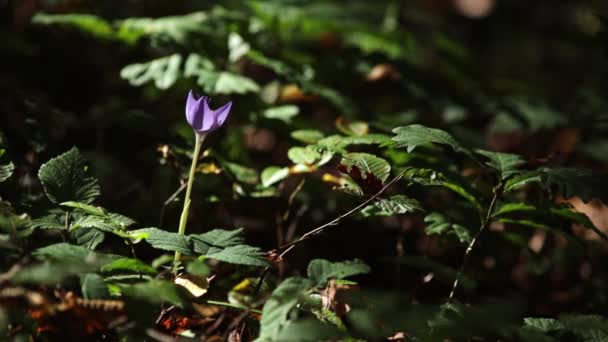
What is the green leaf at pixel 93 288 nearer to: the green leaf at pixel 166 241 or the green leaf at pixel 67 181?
the green leaf at pixel 166 241

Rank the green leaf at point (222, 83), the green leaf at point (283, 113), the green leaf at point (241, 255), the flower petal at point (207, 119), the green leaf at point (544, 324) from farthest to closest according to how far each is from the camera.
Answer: the green leaf at point (283, 113), the green leaf at point (222, 83), the flower petal at point (207, 119), the green leaf at point (544, 324), the green leaf at point (241, 255)

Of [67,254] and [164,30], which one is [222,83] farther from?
[67,254]

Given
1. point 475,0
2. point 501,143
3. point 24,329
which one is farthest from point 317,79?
point 475,0

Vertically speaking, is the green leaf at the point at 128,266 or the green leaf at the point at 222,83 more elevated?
the green leaf at the point at 222,83

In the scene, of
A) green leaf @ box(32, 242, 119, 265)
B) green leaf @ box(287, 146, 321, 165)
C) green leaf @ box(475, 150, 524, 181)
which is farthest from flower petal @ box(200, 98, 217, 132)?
green leaf @ box(475, 150, 524, 181)

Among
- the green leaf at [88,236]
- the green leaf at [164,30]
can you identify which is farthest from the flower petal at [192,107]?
the green leaf at [164,30]

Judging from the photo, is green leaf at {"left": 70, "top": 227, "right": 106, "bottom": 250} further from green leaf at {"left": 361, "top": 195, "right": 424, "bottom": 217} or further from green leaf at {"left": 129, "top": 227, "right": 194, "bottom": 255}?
green leaf at {"left": 361, "top": 195, "right": 424, "bottom": 217}

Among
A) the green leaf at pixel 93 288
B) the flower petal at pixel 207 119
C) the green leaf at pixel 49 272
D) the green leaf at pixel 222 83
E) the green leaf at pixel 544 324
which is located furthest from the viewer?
the green leaf at pixel 222 83
